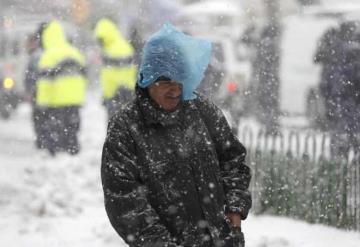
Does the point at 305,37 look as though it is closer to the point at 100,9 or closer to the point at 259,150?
the point at 259,150

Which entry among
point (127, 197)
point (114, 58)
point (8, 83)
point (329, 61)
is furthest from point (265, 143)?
point (8, 83)

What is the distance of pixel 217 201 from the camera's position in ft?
10.4

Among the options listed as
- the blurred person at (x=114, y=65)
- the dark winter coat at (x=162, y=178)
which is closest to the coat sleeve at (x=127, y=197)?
the dark winter coat at (x=162, y=178)

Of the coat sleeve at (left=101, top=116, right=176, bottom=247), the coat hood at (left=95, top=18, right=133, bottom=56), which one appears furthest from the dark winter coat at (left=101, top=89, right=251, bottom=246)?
the coat hood at (left=95, top=18, right=133, bottom=56)

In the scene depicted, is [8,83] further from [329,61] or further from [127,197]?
[127,197]

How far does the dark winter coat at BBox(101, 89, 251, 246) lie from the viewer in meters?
3.01

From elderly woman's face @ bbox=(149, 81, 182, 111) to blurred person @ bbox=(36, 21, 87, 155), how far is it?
302 inches

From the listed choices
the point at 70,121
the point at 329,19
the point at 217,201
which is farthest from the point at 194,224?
the point at 329,19

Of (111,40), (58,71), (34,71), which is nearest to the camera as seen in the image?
(58,71)

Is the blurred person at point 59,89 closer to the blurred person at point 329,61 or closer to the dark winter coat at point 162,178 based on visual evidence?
the blurred person at point 329,61

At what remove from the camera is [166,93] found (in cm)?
311

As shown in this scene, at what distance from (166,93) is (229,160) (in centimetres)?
41

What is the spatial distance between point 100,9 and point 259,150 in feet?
73.7

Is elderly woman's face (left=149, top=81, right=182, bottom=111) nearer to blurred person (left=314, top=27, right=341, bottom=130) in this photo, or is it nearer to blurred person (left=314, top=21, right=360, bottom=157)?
blurred person (left=314, top=21, right=360, bottom=157)
